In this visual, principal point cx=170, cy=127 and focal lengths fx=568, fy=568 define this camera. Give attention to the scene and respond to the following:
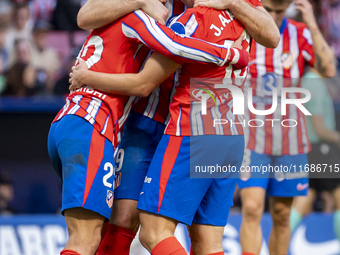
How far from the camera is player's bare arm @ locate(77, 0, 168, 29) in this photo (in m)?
2.89

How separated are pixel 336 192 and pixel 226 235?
76.8 inches

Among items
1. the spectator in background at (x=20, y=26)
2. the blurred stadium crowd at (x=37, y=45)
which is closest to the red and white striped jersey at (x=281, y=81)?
the blurred stadium crowd at (x=37, y=45)

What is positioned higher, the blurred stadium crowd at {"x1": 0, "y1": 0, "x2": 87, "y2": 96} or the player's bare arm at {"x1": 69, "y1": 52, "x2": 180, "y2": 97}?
the player's bare arm at {"x1": 69, "y1": 52, "x2": 180, "y2": 97}

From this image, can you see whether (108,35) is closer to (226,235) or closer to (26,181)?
(226,235)

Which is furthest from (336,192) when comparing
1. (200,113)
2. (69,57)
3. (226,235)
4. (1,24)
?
(1,24)

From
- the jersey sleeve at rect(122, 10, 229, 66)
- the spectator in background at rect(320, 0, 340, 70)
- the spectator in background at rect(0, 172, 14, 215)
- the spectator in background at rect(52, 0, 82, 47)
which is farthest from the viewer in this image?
the spectator in background at rect(320, 0, 340, 70)

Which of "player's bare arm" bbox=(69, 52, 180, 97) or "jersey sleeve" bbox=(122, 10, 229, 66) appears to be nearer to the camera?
"jersey sleeve" bbox=(122, 10, 229, 66)

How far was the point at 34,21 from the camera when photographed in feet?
25.3

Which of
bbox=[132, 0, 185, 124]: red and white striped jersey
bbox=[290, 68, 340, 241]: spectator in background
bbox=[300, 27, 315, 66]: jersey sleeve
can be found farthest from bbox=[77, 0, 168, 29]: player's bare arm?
bbox=[290, 68, 340, 241]: spectator in background

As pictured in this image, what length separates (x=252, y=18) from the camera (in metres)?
2.97

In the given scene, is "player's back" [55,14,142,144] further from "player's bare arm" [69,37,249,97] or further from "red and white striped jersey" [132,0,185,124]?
"red and white striped jersey" [132,0,185,124]

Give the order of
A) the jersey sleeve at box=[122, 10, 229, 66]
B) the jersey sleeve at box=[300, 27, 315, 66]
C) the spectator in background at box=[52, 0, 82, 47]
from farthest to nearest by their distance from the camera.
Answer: the spectator in background at box=[52, 0, 82, 47] → the jersey sleeve at box=[300, 27, 315, 66] → the jersey sleeve at box=[122, 10, 229, 66]

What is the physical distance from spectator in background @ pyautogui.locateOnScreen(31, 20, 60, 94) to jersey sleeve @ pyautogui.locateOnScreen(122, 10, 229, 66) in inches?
179

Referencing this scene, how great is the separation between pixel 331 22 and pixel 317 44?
399 centimetres
